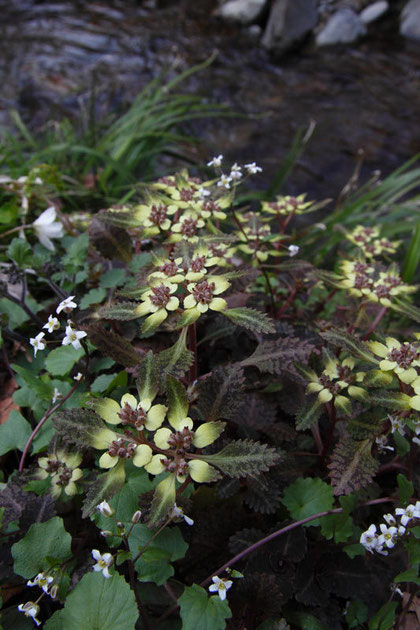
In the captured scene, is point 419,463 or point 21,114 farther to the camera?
point 21,114

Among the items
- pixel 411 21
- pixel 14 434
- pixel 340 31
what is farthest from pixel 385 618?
pixel 411 21

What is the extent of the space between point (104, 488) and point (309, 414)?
416 millimetres

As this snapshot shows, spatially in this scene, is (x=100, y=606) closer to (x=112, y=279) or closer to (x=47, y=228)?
(x=112, y=279)

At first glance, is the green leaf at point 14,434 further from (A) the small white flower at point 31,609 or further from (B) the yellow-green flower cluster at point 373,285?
(B) the yellow-green flower cluster at point 373,285

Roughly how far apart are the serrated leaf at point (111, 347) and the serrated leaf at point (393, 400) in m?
0.49

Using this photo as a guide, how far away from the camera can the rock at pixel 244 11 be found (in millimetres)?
6996

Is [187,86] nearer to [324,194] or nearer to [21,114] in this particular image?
[21,114]

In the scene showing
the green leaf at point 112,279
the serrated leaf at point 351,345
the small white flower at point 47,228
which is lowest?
the small white flower at point 47,228

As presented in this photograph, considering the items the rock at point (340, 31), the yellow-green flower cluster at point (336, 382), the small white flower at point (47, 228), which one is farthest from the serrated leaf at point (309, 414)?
the rock at point (340, 31)

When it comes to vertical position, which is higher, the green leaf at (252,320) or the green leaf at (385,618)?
the green leaf at (252,320)

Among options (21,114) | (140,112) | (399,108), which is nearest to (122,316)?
(140,112)

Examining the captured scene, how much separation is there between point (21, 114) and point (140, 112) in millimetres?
2114

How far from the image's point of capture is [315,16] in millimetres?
7004

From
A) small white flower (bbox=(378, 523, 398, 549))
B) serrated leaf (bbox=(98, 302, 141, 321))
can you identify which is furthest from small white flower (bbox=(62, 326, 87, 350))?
small white flower (bbox=(378, 523, 398, 549))
